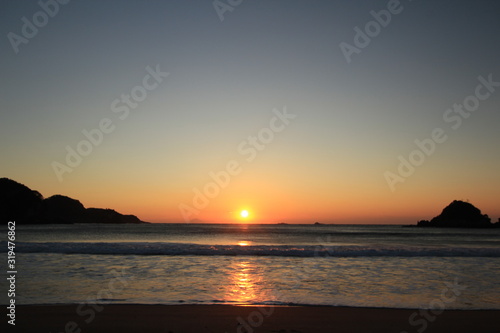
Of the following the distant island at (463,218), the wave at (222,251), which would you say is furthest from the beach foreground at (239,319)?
the distant island at (463,218)

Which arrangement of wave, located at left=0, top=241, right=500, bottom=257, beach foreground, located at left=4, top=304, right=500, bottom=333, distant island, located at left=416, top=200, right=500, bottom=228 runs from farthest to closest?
1. distant island, located at left=416, top=200, right=500, bottom=228
2. wave, located at left=0, top=241, right=500, bottom=257
3. beach foreground, located at left=4, top=304, right=500, bottom=333

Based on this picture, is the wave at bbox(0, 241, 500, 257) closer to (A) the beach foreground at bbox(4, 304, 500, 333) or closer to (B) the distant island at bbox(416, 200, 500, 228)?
(A) the beach foreground at bbox(4, 304, 500, 333)

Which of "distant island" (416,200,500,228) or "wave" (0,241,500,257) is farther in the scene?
"distant island" (416,200,500,228)

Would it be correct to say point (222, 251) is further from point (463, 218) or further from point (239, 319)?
point (463, 218)

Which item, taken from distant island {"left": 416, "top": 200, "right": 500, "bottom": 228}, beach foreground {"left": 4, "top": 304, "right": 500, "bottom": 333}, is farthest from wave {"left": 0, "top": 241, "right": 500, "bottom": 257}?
distant island {"left": 416, "top": 200, "right": 500, "bottom": 228}

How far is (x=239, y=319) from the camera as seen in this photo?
28.4 feet

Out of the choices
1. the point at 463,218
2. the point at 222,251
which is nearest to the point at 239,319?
the point at 222,251

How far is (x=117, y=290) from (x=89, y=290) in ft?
2.84

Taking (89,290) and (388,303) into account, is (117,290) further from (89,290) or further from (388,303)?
(388,303)

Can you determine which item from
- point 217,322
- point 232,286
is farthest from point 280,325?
point 232,286

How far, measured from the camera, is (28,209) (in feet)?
422

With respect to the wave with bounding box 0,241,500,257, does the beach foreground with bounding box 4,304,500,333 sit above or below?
above

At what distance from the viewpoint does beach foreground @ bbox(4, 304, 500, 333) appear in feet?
26.3

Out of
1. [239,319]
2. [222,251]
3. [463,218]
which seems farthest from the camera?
[463,218]
